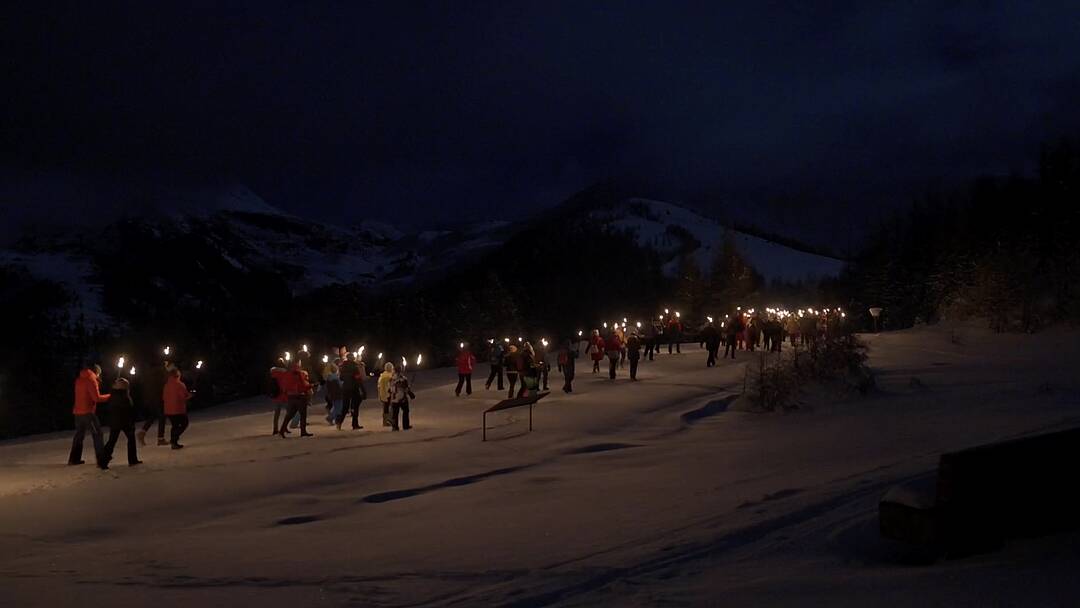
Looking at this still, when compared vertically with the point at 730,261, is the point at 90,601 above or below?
below

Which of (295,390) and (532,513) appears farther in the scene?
(295,390)

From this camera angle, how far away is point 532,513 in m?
9.88

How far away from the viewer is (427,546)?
331 inches

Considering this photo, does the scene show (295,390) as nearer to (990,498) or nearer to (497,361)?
(497,361)

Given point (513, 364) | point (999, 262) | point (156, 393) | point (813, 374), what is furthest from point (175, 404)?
point (999, 262)

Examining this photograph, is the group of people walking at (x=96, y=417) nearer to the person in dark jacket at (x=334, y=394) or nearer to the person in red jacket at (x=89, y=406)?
the person in red jacket at (x=89, y=406)

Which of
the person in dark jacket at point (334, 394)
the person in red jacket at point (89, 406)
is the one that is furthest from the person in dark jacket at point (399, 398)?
the person in red jacket at point (89, 406)

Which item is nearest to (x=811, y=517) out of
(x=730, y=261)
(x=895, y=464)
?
(x=895, y=464)

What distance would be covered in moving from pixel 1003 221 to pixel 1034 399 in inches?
1720

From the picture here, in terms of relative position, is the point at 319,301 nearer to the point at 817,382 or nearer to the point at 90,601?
the point at 817,382

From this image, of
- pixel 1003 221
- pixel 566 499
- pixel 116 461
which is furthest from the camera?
pixel 1003 221

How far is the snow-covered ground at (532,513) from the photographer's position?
629cm

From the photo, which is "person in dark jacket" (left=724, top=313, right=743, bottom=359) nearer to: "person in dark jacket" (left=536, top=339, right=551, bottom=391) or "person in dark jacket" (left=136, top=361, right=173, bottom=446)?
"person in dark jacket" (left=536, top=339, right=551, bottom=391)

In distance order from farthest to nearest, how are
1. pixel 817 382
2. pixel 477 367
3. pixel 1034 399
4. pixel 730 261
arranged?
pixel 730 261 < pixel 477 367 < pixel 817 382 < pixel 1034 399
